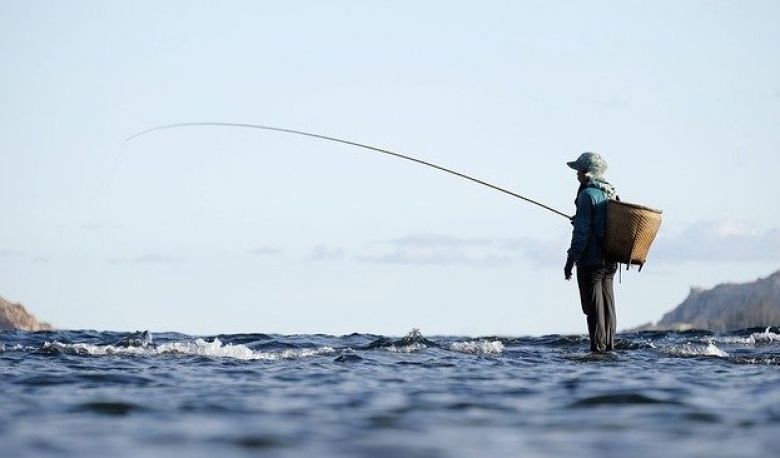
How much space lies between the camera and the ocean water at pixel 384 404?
21.2ft

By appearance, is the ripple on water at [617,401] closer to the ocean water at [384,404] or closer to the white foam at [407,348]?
the ocean water at [384,404]

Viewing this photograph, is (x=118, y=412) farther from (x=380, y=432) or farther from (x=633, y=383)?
(x=633, y=383)

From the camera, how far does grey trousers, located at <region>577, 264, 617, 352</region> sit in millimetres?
15242

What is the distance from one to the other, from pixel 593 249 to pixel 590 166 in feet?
3.65

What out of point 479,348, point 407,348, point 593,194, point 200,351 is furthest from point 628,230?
point 200,351

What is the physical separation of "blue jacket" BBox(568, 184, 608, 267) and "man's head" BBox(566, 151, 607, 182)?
26 centimetres

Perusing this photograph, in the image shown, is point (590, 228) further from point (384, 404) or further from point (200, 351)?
point (384, 404)

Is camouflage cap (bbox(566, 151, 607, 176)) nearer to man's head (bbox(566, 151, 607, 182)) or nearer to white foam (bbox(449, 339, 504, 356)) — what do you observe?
man's head (bbox(566, 151, 607, 182))

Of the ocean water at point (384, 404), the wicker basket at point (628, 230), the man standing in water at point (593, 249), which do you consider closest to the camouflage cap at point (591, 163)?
the man standing in water at point (593, 249)

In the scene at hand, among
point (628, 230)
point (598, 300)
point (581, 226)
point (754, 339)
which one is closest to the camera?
point (628, 230)

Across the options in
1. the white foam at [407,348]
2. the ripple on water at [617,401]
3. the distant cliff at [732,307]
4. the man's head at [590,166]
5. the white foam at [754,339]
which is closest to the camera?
the ripple on water at [617,401]

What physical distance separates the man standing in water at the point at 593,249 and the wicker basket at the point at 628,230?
0.15 metres

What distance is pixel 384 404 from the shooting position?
28.1 ft

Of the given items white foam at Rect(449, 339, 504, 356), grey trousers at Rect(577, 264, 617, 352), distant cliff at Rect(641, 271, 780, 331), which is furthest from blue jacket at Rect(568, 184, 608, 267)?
distant cliff at Rect(641, 271, 780, 331)
